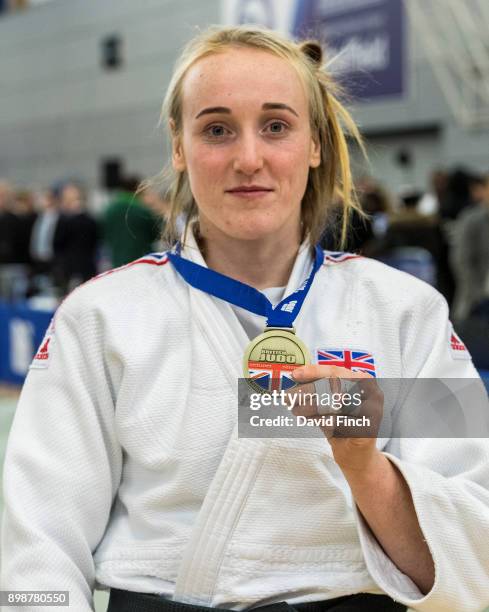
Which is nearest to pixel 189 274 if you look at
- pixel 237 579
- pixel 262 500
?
pixel 262 500

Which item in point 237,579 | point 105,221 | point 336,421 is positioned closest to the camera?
point 336,421

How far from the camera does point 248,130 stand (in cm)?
141

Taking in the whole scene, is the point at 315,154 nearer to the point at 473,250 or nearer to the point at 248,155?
the point at 248,155

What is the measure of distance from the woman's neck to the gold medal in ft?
1.18

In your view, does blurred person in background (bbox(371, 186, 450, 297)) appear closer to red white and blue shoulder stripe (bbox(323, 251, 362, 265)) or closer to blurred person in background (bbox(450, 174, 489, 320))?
blurred person in background (bbox(450, 174, 489, 320))

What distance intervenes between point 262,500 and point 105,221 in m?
6.55

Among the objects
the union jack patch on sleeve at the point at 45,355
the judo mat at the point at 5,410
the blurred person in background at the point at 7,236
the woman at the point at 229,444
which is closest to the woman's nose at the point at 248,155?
the woman at the point at 229,444

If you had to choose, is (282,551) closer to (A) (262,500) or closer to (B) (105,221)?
(A) (262,500)

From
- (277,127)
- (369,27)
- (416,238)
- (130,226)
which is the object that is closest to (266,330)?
(277,127)

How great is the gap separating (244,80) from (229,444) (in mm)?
592

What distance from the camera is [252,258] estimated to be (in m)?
1.56

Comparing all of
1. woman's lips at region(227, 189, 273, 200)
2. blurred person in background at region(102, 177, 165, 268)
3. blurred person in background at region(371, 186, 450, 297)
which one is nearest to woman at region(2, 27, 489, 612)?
woman's lips at region(227, 189, 273, 200)

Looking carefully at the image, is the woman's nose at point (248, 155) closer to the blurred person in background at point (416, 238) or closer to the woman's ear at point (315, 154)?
the woman's ear at point (315, 154)

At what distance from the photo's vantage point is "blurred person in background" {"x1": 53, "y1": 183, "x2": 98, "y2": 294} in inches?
355
